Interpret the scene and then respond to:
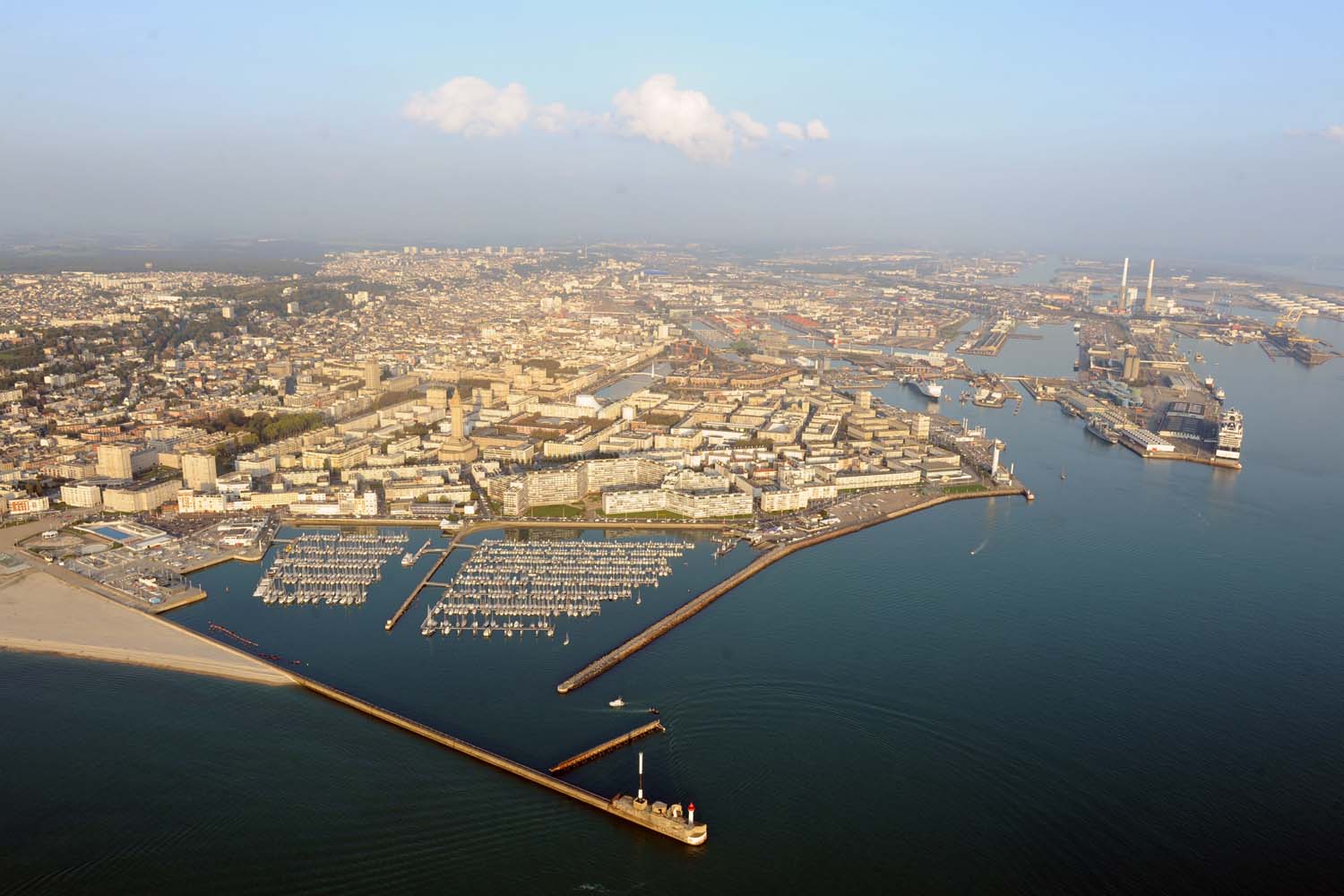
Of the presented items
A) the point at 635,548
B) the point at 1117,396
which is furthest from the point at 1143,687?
the point at 1117,396

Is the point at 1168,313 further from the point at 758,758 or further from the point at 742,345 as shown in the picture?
the point at 758,758

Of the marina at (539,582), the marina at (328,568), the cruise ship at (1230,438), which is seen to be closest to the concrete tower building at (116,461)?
the marina at (328,568)

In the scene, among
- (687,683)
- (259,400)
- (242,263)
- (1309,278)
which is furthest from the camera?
(1309,278)

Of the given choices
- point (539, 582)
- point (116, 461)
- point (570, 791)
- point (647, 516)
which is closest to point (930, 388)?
point (647, 516)

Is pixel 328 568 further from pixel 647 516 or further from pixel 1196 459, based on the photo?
pixel 1196 459

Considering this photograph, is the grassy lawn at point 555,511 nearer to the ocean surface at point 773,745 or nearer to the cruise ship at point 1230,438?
the ocean surface at point 773,745

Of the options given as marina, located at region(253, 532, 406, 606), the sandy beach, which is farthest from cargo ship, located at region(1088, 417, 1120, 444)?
the sandy beach

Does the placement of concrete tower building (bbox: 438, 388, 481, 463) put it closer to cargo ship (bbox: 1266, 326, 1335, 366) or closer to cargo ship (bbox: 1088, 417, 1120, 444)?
cargo ship (bbox: 1088, 417, 1120, 444)
